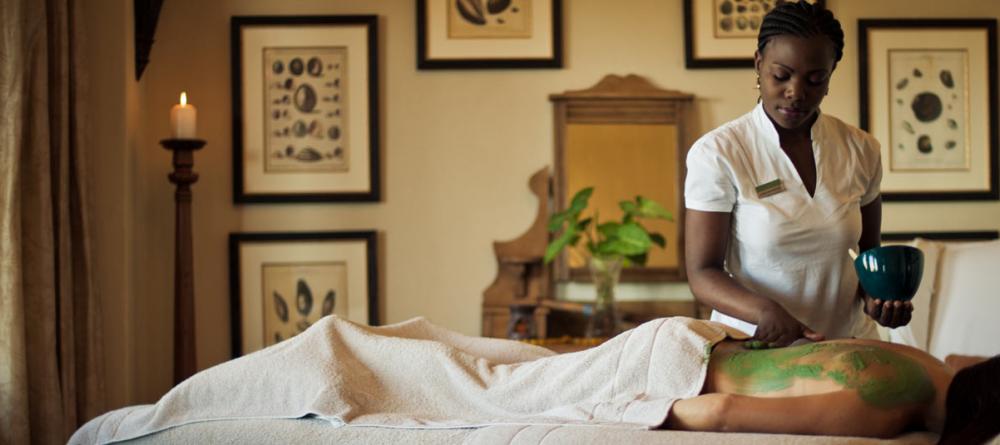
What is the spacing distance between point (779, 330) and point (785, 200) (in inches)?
11.7

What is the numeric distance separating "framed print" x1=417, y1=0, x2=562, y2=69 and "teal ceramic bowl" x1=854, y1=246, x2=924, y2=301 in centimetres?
232

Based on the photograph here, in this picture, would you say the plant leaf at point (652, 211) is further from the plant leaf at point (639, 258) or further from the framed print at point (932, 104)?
the framed print at point (932, 104)

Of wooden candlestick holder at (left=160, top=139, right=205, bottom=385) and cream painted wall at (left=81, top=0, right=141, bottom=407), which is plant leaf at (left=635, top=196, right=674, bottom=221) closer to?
wooden candlestick holder at (left=160, top=139, right=205, bottom=385)

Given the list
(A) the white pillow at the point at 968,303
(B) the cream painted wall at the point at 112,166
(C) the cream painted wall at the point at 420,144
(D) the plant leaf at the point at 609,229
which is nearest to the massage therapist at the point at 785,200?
(A) the white pillow at the point at 968,303

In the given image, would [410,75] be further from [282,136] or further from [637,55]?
[637,55]

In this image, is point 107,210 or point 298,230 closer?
point 107,210

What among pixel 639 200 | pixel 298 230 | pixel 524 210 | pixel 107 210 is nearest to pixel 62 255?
pixel 107 210

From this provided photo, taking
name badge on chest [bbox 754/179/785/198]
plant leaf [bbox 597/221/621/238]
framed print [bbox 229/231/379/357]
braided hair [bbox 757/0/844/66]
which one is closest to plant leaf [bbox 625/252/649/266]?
plant leaf [bbox 597/221/621/238]

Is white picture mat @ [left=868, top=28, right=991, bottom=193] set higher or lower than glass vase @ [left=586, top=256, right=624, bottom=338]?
higher

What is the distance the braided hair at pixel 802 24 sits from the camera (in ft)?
6.48

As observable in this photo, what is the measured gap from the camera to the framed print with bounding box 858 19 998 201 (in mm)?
4098

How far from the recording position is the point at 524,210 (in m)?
4.05

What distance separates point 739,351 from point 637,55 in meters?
2.31

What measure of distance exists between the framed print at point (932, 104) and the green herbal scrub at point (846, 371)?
2447 millimetres
